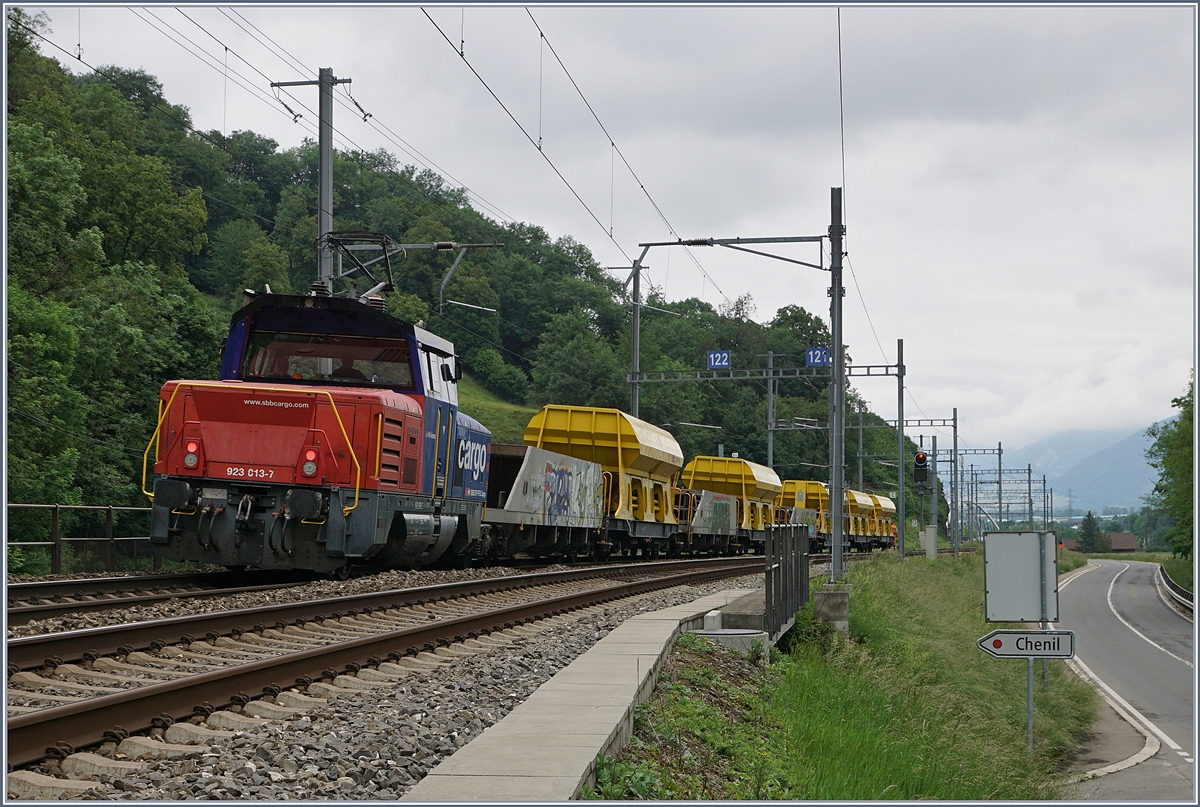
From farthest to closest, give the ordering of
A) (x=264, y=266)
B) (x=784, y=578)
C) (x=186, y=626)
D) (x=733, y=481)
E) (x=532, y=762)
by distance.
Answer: (x=264, y=266)
(x=733, y=481)
(x=784, y=578)
(x=186, y=626)
(x=532, y=762)

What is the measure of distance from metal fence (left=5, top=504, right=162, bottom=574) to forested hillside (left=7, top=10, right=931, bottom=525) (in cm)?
129

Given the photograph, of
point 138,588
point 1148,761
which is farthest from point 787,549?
point 1148,761

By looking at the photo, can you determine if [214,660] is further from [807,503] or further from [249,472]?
[807,503]

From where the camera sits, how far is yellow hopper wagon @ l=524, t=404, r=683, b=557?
89.0 ft

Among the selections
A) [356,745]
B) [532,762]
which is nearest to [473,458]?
[356,745]

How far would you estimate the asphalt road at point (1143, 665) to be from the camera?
2494 cm

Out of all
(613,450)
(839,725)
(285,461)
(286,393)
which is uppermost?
(286,393)

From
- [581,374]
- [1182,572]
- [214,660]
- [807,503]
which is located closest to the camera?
Result: [214,660]

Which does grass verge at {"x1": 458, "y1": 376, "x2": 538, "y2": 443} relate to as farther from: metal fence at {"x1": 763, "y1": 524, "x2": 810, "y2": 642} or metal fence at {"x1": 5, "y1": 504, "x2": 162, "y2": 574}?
metal fence at {"x1": 763, "y1": 524, "x2": 810, "y2": 642}

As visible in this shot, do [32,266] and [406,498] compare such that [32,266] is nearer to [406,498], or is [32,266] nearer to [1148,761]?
[406,498]

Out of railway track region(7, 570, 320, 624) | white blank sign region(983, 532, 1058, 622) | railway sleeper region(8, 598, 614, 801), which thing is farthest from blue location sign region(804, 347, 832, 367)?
railway sleeper region(8, 598, 614, 801)

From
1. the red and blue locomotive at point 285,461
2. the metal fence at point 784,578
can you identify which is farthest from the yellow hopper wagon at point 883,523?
the red and blue locomotive at point 285,461

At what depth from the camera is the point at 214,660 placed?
873 centimetres

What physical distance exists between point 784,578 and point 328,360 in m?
6.83
